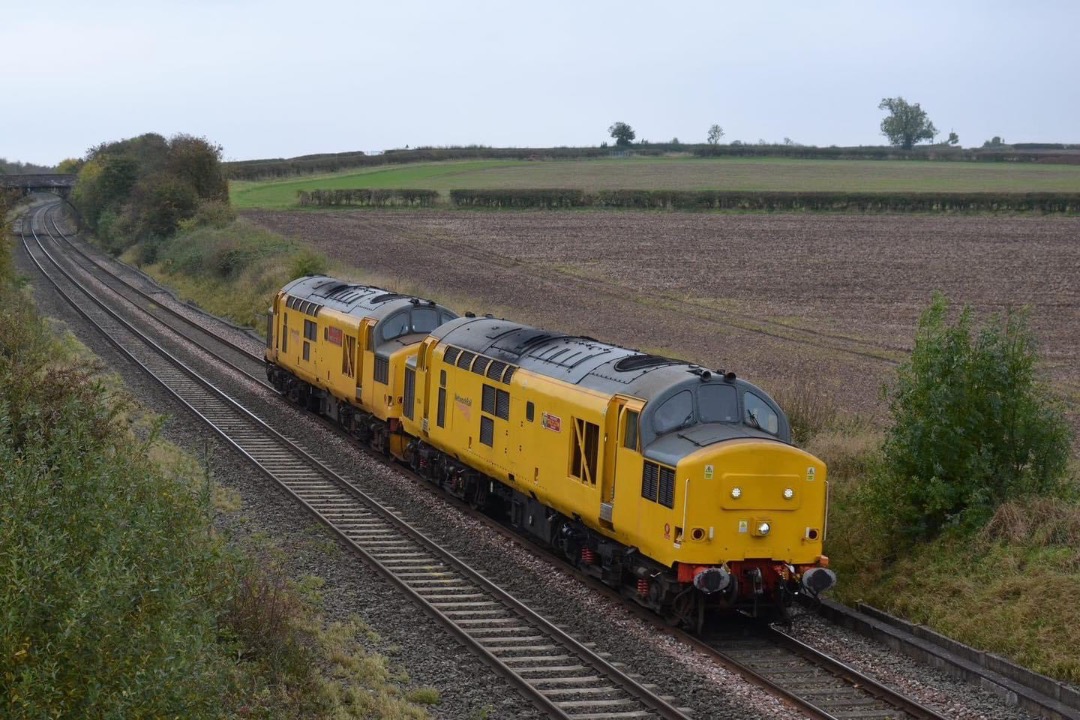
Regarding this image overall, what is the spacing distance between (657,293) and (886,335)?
41.1 feet

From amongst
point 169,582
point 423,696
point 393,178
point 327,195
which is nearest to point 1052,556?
point 423,696

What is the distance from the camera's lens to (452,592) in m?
15.6

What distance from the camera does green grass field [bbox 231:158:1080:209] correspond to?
315 feet

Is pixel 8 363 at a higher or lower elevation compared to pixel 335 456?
higher

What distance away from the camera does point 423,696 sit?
458 inches

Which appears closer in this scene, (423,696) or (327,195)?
(423,696)

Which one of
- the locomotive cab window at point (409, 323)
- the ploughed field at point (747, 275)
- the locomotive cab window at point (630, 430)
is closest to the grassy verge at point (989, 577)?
the locomotive cab window at point (630, 430)

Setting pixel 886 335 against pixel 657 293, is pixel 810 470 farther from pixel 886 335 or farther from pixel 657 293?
pixel 657 293

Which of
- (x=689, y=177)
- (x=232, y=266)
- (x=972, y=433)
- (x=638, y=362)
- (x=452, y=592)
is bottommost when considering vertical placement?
(x=452, y=592)

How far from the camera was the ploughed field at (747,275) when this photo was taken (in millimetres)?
33406

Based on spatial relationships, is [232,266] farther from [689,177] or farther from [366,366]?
[689,177]

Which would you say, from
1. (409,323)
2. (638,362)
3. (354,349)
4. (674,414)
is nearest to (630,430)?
(674,414)

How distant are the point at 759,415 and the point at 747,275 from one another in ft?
129

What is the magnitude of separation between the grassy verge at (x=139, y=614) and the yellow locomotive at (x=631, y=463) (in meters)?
3.47
